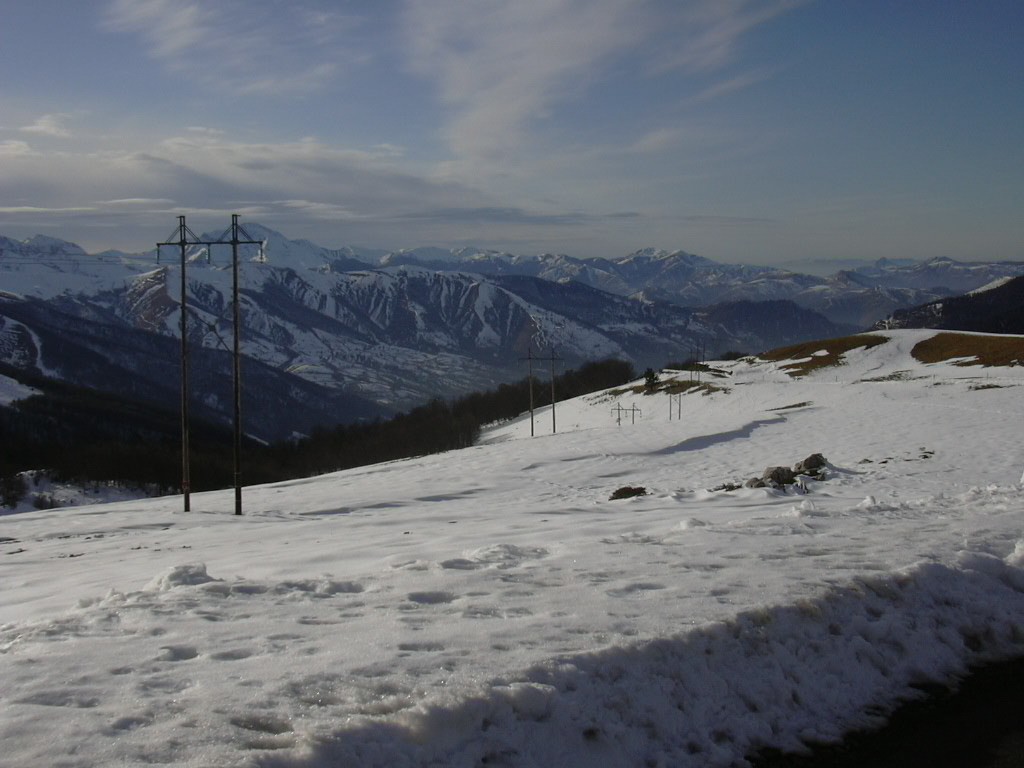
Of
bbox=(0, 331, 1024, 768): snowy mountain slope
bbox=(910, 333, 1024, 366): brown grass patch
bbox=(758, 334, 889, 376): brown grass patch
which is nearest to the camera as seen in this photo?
bbox=(0, 331, 1024, 768): snowy mountain slope

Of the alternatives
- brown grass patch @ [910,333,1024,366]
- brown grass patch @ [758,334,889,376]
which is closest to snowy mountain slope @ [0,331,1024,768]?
brown grass patch @ [910,333,1024,366]

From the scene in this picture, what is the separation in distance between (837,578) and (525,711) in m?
5.37

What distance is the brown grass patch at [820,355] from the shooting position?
100750mm

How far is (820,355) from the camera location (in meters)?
108

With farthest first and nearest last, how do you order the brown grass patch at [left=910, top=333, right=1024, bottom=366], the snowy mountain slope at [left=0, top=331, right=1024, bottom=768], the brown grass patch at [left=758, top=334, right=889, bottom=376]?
the brown grass patch at [left=758, top=334, right=889, bottom=376]
the brown grass patch at [left=910, top=333, right=1024, bottom=366]
the snowy mountain slope at [left=0, top=331, right=1024, bottom=768]

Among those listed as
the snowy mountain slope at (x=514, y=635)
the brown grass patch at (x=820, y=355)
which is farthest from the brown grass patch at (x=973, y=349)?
the snowy mountain slope at (x=514, y=635)

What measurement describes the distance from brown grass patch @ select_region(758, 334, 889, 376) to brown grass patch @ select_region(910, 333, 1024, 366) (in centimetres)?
718

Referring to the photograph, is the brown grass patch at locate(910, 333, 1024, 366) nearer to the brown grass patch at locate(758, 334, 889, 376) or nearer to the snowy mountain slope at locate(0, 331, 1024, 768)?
the brown grass patch at locate(758, 334, 889, 376)

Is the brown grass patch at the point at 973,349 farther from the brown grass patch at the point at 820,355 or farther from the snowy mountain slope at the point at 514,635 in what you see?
the snowy mountain slope at the point at 514,635

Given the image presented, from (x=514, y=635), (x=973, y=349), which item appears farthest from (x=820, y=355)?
(x=514, y=635)

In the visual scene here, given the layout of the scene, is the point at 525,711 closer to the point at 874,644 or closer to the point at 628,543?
the point at 874,644

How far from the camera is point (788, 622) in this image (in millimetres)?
8469

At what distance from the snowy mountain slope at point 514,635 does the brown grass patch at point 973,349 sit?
73.0m

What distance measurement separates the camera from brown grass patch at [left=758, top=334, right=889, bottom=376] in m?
101
